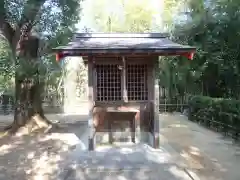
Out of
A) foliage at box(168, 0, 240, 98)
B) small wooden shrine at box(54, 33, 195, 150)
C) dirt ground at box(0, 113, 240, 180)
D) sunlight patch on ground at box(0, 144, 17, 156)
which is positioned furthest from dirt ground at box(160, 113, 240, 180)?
sunlight patch on ground at box(0, 144, 17, 156)

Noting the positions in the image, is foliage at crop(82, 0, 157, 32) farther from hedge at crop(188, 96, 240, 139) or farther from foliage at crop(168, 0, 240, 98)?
hedge at crop(188, 96, 240, 139)

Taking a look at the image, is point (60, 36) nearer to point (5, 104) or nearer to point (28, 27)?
→ point (28, 27)

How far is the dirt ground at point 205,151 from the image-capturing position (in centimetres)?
583

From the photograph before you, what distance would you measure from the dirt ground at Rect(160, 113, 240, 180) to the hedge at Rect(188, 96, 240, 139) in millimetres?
319

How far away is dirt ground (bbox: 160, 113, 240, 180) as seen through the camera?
19.1 ft

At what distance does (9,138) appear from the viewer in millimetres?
9844

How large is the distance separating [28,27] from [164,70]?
8314 mm

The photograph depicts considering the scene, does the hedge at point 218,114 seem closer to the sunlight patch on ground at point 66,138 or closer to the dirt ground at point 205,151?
the dirt ground at point 205,151

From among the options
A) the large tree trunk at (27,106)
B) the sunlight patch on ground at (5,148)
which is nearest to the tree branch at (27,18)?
the large tree trunk at (27,106)

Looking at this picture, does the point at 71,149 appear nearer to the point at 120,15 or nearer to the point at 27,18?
the point at 27,18

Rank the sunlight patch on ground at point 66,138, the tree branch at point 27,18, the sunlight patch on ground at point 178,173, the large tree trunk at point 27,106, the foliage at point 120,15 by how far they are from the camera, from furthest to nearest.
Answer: the foliage at point 120,15
the large tree trunk at point 27,106
the tree branch at point 27,18
the sunlight patch on ground at point 66,138
the sunlight patch on ground at point 178,173

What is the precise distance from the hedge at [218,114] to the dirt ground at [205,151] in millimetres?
319

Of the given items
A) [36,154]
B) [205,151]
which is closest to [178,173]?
[205,151]

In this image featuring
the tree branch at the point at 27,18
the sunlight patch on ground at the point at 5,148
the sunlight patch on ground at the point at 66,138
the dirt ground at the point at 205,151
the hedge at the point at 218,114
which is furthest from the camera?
the tree branch at the point at 27,18
